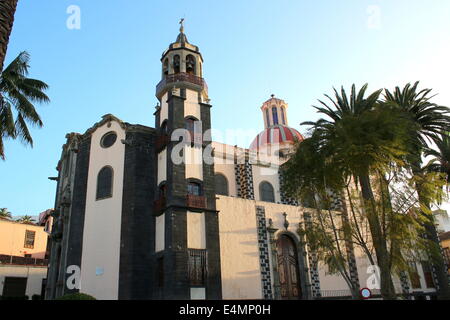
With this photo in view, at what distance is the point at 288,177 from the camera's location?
18547 millimetres

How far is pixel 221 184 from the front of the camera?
28.3 meters

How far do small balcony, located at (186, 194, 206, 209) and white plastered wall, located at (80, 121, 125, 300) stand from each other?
13.8 feet

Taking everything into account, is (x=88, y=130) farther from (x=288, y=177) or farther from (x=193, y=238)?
(x=288, y=177)

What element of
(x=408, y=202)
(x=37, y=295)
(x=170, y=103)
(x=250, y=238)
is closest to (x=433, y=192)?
(x=408, y=202)

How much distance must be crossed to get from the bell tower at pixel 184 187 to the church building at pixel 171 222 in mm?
60

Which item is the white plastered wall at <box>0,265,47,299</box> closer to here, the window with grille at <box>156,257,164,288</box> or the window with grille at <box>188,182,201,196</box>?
the window with grille at <box>156,257,164,288</box>

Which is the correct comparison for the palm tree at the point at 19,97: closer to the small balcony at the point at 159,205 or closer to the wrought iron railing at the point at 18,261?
the small balcony at the point at 159,205

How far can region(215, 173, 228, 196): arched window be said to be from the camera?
2799 centimetres

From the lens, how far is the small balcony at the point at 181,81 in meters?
24.6

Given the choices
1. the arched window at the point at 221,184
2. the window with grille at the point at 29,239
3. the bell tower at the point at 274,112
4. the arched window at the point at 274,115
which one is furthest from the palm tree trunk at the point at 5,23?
the arched window at the point at 274,115

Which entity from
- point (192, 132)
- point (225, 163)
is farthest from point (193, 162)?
point (225, 163)

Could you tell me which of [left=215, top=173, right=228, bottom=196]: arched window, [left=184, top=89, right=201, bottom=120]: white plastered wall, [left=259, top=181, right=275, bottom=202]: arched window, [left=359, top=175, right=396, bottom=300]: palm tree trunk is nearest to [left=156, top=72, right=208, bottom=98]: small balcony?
[left=184, top=89, right=201, bottom=120]: white plastered wall

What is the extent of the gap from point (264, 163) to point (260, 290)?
10940 mm
